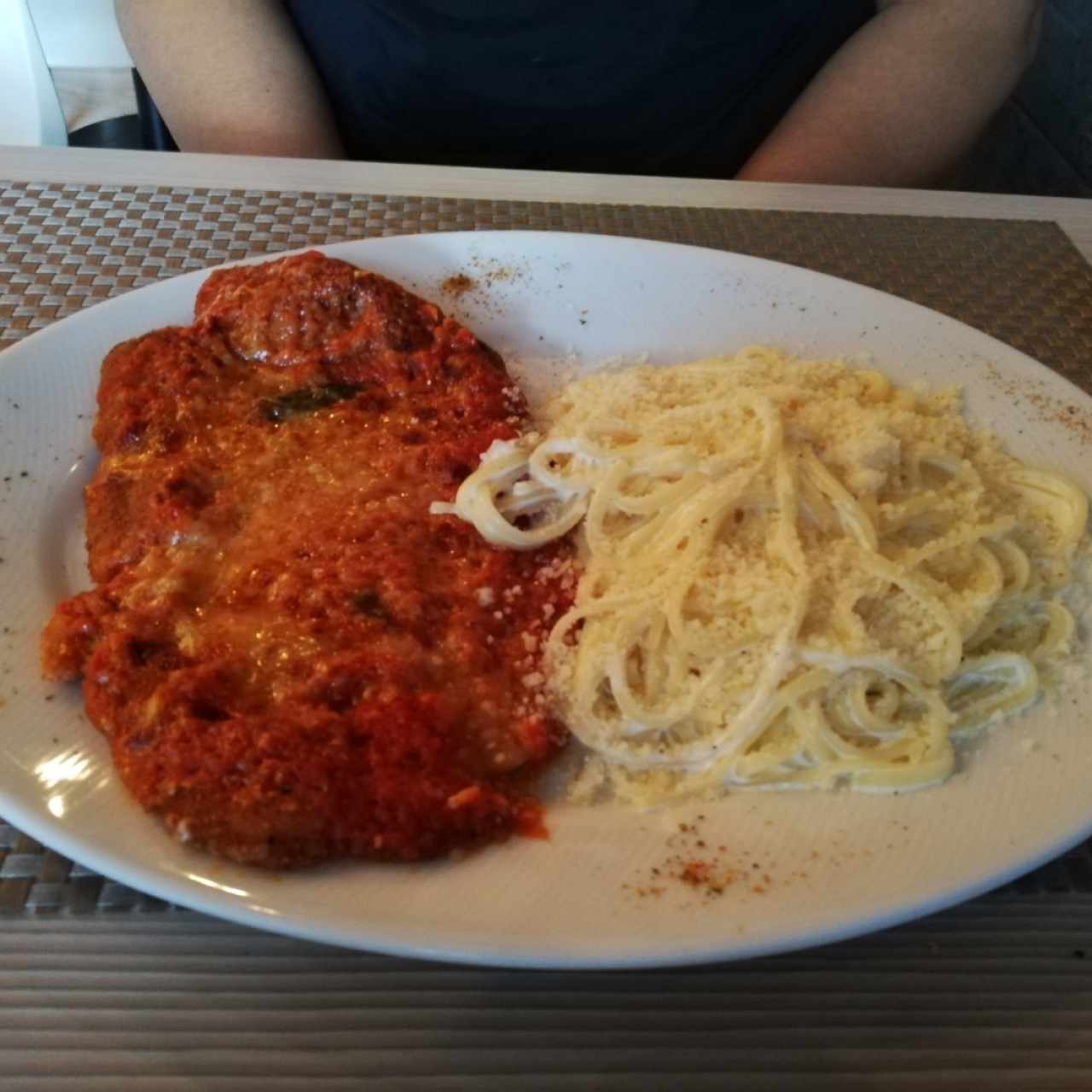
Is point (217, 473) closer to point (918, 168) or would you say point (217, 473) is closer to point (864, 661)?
point (864, 661)

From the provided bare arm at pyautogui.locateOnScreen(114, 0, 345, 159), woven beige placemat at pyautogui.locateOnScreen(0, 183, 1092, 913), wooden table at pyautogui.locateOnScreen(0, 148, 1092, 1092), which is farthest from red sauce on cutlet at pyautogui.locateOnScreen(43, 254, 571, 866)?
bare arm at pyautogui.locateOnScreen(114, 0, 345, 159)

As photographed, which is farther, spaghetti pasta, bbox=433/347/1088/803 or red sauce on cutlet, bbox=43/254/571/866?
spaghetti pasta, bbox=433/347/1088/803

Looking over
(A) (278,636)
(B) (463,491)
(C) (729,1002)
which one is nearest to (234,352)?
(B) (463,491)

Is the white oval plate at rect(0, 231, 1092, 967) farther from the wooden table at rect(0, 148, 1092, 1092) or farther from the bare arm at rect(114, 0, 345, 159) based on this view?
the bare arm at rect(114, 0, 345, 159)

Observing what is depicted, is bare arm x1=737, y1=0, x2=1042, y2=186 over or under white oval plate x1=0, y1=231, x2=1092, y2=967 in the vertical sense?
over

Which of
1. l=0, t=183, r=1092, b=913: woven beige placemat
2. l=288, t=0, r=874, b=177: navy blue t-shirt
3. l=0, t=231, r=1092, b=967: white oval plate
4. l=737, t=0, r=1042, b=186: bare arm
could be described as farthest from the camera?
l=737, t=0, r=1042, b=186: bare arm

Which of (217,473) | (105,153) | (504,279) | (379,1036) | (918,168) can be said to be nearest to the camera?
(379,1036)

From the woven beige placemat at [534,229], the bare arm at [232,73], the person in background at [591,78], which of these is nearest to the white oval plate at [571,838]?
the woven beige placemat at [534,229]
